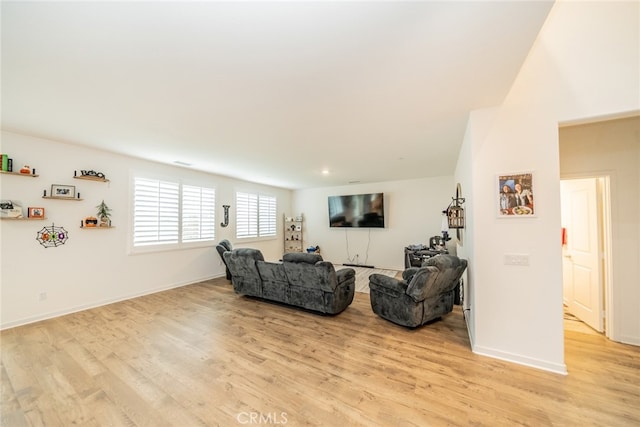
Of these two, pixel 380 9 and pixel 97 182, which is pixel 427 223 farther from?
pixel 97 182

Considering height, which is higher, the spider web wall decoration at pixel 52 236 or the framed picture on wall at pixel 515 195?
the framed picture on wall at pixel 515 195

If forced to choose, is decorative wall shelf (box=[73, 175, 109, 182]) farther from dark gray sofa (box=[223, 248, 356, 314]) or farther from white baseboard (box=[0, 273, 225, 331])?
dark gray sofa (box=[223, 248, 356, 314])

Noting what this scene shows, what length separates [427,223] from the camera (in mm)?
6375

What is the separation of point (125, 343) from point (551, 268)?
15.5 ft

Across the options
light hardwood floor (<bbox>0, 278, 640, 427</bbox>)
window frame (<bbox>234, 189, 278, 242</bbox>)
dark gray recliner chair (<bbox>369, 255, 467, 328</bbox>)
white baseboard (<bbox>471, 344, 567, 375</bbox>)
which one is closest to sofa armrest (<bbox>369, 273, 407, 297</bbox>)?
dark gray recliner chair (<bbox>369, 255, 467, 328</bbox>)

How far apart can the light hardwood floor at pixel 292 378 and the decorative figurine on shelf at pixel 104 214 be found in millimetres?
1615

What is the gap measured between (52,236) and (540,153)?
6.50 metres

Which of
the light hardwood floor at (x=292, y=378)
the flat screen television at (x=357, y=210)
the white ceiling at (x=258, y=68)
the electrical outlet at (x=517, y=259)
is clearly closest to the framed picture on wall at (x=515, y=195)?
the electrical outlet at (x=517, y=259)

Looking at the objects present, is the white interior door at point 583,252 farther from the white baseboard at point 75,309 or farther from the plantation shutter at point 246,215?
the white baseboard at point 75,309

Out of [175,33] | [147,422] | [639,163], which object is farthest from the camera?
[639,163]

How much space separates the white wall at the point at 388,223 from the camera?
6316 mm

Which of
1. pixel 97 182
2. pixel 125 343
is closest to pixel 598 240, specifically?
pixel 125 343

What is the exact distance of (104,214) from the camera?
4027 mm

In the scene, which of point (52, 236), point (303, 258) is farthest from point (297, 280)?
point (52, 236)
